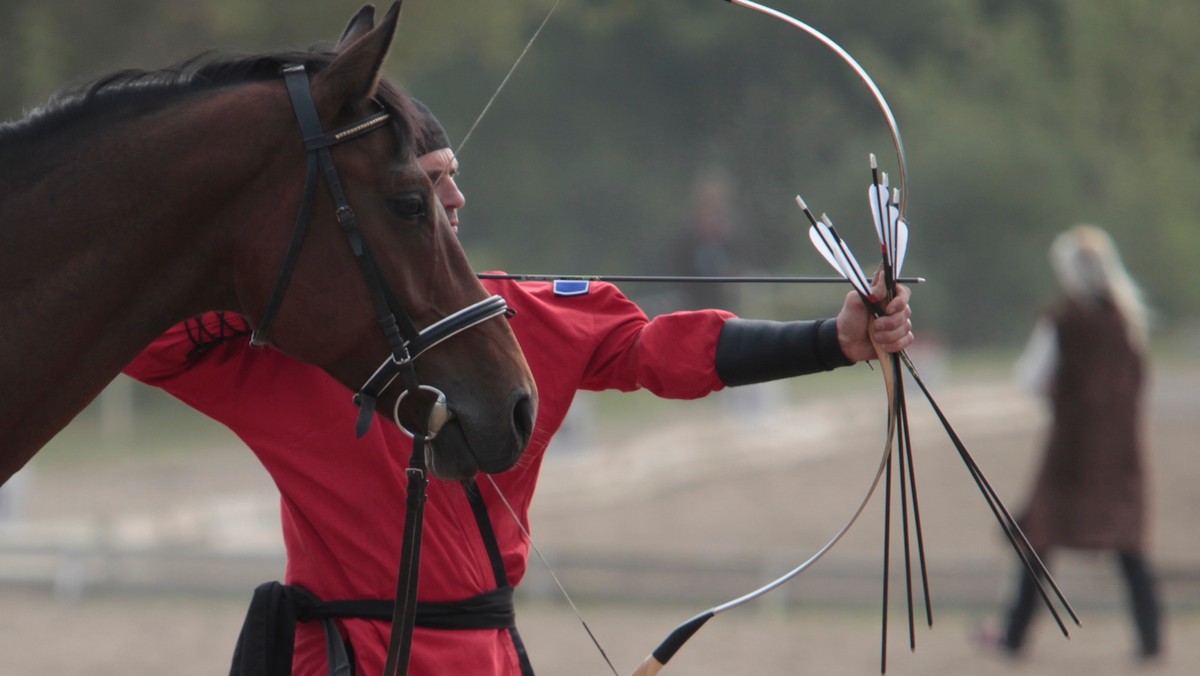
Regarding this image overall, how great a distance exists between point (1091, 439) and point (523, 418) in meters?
4.99


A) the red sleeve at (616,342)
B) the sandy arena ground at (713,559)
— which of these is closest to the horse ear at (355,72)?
the red sleeve at (616,342)

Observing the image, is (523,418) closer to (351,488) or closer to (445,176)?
(351,488)

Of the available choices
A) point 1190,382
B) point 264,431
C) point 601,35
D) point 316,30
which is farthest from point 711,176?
point 264,431

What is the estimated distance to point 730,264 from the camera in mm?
15469

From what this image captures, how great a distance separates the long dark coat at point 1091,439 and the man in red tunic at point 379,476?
172 inches

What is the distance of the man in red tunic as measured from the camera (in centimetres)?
231

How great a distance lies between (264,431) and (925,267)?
804 inches

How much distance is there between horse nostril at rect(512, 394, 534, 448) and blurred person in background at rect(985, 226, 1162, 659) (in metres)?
4.68

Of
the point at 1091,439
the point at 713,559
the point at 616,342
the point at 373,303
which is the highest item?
the point at 373,303

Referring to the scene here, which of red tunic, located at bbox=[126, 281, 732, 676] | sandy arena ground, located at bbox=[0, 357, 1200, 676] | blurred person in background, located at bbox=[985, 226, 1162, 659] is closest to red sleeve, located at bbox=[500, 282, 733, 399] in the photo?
red tunic, located at bbox=[126, 281, 732, 676]

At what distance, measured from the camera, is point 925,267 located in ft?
71.9

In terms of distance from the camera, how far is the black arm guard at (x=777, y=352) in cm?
241

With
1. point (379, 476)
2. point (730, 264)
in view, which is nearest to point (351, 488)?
point (379, 476)

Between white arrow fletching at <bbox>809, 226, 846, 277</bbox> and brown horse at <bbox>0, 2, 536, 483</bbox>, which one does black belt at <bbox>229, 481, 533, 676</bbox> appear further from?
white arrow fletching at <bbox>809, 226, 846, 277</bbox>
